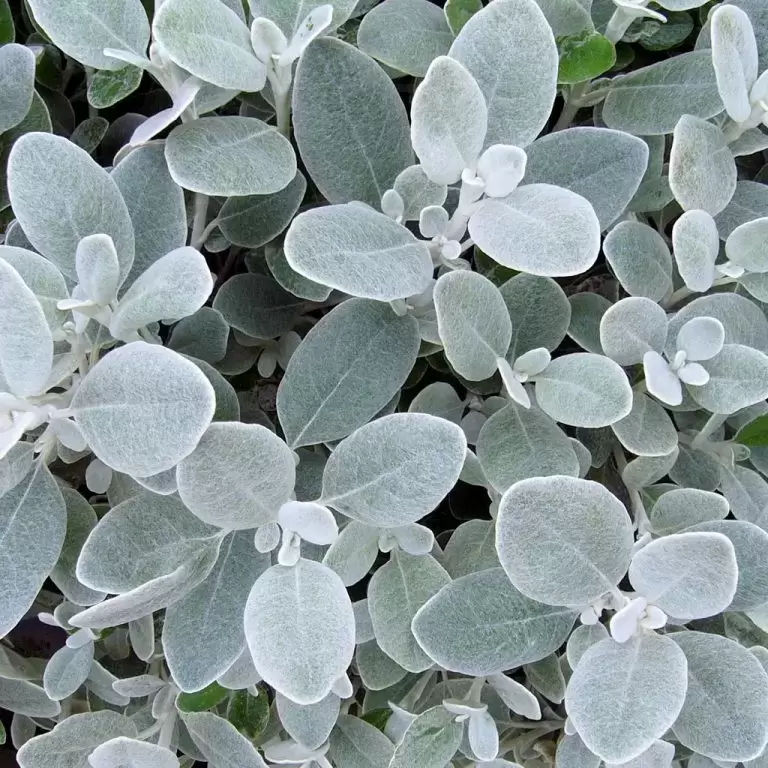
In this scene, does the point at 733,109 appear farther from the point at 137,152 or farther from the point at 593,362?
the point at 137,152

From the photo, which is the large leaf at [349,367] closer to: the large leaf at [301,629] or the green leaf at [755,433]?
the large leaf at [301,629]

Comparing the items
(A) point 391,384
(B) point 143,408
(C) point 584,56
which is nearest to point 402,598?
(A) point 391,384

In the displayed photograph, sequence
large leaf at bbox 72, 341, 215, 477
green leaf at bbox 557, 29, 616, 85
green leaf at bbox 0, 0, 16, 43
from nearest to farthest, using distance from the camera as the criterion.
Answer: large leaf at bbox 72, 341, 215, 477, green leaf at bbox 557, 29, 616, 85, green leaf at bbox 0, 0, 16, 43

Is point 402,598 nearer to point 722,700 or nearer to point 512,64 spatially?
point 722,700

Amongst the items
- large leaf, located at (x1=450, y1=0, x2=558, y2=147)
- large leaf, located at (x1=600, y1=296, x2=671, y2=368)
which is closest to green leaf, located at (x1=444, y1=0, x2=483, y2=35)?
large leaf, located at (x1=450, y1=0, x2=558, y2=147)

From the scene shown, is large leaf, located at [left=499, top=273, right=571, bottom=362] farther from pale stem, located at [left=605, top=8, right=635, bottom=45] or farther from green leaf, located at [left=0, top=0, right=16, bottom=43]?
green leaf, located at [left=0, top=0, right=16, bottom=43]

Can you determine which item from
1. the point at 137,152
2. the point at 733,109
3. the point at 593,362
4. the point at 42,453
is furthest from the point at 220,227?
the point at 733,109

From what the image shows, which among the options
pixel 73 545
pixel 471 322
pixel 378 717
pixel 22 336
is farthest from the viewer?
pixel 378 717
